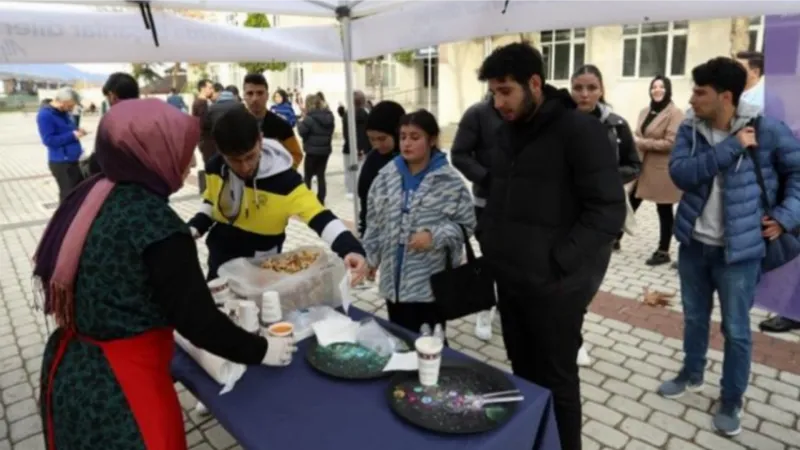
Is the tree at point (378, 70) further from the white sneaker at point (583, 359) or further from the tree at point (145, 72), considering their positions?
the white sneaker at point (583, 359)

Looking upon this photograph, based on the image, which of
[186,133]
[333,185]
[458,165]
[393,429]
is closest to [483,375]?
[393,429]

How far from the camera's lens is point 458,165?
11.4 ft

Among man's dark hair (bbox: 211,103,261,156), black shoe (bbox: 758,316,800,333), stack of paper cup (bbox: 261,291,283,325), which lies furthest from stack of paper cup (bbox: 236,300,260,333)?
black shoe (bbox: 758,316,800,333)

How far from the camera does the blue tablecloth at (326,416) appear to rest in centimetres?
141

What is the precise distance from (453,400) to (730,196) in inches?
69.1

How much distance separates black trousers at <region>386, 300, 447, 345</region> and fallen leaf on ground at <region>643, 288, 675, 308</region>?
7.90ft

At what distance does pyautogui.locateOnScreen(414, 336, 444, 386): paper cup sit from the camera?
161 centimetres

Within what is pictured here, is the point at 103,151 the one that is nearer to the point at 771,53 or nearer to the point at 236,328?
the point at 236,328

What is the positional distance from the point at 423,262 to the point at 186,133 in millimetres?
1432

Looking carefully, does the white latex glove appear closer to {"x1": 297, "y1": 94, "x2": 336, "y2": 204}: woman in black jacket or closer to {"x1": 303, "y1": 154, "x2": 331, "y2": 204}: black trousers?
{"x1": 297, "y1": 94, "x2": 336, "y2": 204}: woman in black jacket

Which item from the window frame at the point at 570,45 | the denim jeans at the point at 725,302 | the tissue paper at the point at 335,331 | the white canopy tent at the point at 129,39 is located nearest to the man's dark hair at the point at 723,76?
the denim jeans at the point at 725,302

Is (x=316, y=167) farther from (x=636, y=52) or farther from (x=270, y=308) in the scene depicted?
(x=636, y=52)

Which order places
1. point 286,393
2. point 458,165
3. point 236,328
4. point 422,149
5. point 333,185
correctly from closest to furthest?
point 236,328
point 286,393
point 422,149
point 458,165
point 333,185

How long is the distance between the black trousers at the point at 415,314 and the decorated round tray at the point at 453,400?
0.87m
